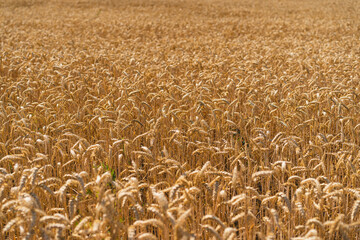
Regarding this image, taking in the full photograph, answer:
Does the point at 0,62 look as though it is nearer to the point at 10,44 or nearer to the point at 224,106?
the point at 10,44

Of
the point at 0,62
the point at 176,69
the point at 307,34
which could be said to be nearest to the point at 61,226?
the point at 176,69

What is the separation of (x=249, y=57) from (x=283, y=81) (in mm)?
2141

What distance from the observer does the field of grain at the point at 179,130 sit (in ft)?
6.17

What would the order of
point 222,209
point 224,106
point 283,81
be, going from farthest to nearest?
point 283,81 < point 224,106 < point 222,209

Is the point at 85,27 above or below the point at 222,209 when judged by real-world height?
above

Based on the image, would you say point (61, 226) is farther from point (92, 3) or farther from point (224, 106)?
point (92, 3)

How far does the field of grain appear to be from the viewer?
1.88 metres

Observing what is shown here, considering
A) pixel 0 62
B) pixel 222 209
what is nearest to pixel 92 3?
pixel 0 62

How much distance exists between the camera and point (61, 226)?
1.49m

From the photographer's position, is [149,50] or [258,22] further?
[258,22]

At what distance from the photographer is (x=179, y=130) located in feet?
10.5

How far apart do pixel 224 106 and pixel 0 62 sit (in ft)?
15.4

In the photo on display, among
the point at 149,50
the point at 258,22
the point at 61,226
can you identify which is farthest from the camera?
the point at 258,22

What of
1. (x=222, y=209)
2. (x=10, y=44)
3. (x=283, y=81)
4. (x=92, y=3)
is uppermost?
(x=92, y=3)
